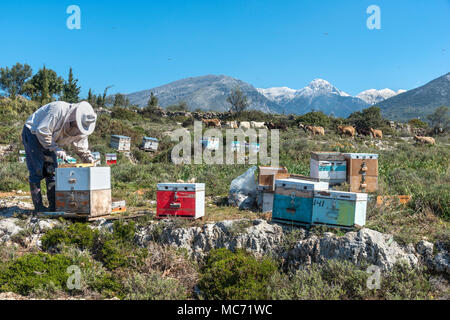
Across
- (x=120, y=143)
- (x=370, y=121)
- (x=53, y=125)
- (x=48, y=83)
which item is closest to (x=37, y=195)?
(x=53, y=125)

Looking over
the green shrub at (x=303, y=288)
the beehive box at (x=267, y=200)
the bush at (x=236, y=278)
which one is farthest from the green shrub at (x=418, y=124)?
the bush at (x=236, y=278)

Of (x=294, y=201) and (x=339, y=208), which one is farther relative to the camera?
(x=294, y=201)

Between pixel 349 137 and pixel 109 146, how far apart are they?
17415mm

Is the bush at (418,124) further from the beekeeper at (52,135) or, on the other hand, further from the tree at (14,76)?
the tree at (14,76)

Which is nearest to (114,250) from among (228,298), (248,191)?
(228,298)

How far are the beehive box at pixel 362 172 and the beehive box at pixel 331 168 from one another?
134 mm

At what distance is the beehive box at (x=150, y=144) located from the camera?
18.7 meters

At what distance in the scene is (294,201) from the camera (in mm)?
5840

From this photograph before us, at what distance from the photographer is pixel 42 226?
20.4ft

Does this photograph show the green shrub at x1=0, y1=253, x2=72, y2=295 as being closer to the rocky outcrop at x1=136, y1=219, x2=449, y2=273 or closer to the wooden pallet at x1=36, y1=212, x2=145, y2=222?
the wooden pallet at x1=36, y1=212, x2=145, y2=222

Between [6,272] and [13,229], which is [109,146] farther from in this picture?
[6,272]

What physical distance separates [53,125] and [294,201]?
483 centimetres

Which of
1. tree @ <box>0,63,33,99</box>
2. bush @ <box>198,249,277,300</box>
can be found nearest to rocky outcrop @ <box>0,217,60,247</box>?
bush @ <box>198,249,277,300</box>

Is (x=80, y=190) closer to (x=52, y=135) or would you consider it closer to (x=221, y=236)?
(x=52, y=135)
